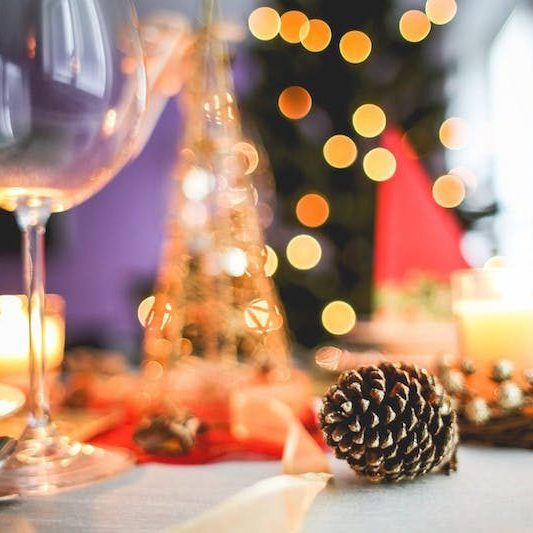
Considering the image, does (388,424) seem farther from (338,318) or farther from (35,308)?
(338,318)

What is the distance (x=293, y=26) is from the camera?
2432 millimetres

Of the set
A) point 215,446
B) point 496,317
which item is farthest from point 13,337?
point 496,317

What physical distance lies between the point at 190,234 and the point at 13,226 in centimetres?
309

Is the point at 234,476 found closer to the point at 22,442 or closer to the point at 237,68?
the point at 22,442

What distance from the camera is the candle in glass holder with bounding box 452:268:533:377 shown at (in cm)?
62

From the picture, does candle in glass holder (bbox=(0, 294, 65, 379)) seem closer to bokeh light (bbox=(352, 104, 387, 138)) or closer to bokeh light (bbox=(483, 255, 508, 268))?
bokeh light (bbox=(483, 255, 508, 268))

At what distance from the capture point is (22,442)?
1.50 ft

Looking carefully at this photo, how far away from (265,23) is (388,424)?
2266 millimetres

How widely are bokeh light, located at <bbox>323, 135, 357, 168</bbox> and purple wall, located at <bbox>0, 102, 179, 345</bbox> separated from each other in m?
1.43

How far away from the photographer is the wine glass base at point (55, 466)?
16.3 inches

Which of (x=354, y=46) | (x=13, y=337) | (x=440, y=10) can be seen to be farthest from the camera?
(x=440, y=10)

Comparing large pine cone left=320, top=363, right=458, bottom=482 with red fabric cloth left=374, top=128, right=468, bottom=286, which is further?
red fabric cloth left=374, top=128, right=468, bottom=286

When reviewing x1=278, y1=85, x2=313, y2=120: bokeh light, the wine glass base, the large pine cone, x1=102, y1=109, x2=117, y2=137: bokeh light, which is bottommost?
the wine glass base

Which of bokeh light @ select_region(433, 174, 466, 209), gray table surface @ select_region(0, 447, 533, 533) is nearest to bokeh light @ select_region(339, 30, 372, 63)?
bokeh light @ select_region(433, 174, 466, 209)
